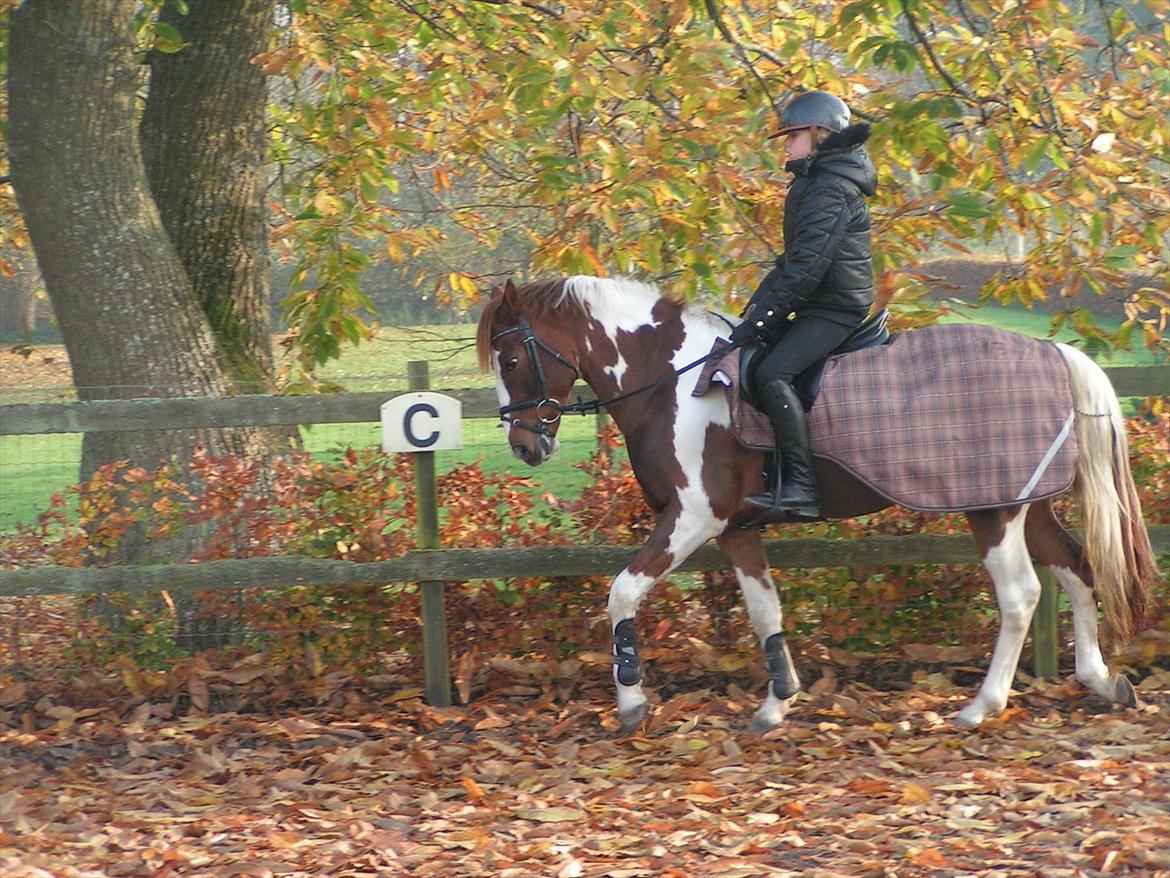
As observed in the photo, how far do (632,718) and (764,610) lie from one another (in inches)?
31.5

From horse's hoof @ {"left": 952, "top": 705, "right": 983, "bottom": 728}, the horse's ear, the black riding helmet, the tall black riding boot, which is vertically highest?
the black riding helmet

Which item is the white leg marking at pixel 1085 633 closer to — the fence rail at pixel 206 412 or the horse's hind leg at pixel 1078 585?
the horse's hind leg at pixel 1078 585

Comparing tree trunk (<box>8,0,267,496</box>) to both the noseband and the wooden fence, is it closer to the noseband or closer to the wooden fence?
the wooden fence

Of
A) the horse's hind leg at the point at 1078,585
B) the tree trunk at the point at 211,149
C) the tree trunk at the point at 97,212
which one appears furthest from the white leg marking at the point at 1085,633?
the tree trunk at the point at 211,149

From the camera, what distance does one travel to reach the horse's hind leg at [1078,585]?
616 cm

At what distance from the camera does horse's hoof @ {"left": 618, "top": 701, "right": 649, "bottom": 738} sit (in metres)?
6.06

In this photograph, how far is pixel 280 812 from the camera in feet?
16.9

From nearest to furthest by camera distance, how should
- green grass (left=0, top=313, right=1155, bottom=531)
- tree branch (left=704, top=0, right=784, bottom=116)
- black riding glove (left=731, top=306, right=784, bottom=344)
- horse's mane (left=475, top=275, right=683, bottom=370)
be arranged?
black riding glove (left=731, top=306, right=784, bottom=344), horse's mane (left=475, top=275, right=683, bottom=370), green grass (left=0, top=313, right=1155, bottom=531), tree branch (left=704, top=0, right=784, bottom=116)

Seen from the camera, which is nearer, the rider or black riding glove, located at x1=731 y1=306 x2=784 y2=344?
the rider

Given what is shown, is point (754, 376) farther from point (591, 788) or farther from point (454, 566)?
point (591, 788)

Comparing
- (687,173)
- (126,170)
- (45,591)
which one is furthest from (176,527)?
(687,173)

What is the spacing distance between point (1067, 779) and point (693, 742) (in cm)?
159

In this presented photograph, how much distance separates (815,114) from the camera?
18.7 feet

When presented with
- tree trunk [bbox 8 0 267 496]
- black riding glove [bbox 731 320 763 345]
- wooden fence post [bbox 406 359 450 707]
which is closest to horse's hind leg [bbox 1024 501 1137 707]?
black riding glove [bbox 731 320 763 345]
